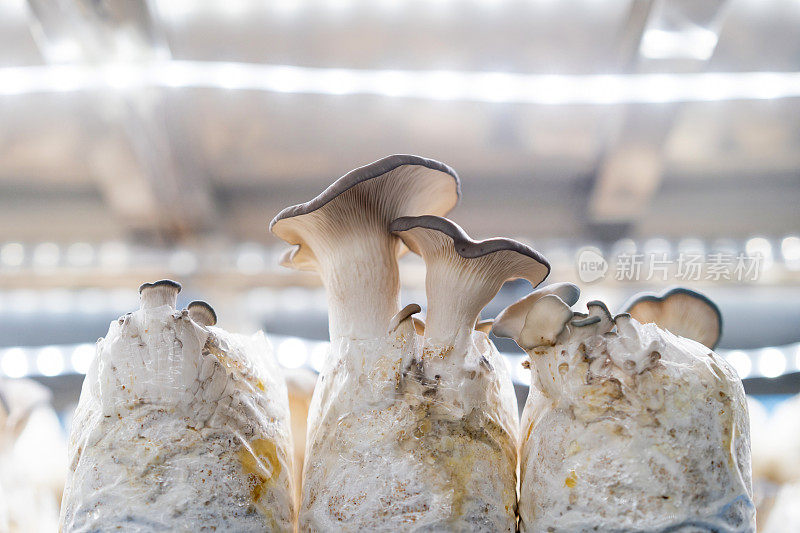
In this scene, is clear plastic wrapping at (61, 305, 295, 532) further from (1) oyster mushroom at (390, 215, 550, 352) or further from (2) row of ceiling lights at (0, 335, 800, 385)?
(2) row of ceiling lights at (0, 335, 800, 385)

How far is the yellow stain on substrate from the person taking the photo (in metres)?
1.06

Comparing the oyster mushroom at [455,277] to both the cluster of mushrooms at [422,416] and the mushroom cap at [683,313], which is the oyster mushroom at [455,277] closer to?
the cluster of mushrooms at [422,416]

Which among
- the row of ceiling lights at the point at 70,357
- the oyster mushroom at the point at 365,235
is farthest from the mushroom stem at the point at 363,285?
the row of ceiling lights at the point at 70,357

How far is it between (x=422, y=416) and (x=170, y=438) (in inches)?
18.7

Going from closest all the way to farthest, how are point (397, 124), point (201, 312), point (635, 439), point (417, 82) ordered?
1. point (635, 439)
2. point (201, 312)
3. point (417, 82)
4. point (397, 124)

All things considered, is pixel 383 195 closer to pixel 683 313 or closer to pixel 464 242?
pixel 464 242

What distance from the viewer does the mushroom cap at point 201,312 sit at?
1.22 metres

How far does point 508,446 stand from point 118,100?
345 centimetres

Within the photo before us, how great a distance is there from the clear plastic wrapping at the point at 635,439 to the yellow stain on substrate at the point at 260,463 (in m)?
0.49

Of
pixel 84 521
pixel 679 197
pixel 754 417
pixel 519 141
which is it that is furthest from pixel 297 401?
pixel 679 197

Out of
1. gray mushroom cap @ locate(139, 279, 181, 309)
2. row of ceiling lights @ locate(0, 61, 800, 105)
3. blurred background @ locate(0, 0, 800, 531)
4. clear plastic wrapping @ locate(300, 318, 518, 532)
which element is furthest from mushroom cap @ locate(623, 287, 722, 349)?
row of ceiling lights @ locate(0, 61, 800, 105)

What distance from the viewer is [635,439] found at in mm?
1008

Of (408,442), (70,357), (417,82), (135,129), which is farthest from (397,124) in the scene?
(408,442)

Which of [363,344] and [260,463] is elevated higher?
[363,344]
